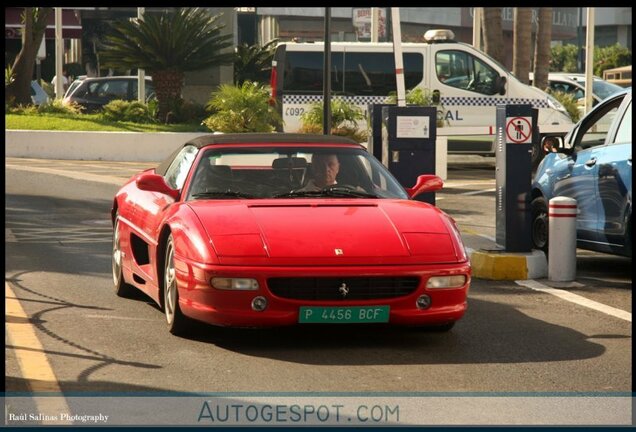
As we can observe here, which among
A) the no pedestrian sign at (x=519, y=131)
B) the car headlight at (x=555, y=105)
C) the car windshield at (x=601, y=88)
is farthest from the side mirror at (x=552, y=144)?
the car windshield at (x=601, y=88)

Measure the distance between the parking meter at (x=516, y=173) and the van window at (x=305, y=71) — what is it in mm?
16381

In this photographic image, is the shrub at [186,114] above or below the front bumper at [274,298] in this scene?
above

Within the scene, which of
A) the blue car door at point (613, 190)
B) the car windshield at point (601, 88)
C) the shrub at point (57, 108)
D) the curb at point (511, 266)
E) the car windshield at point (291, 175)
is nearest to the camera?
the car windshield at point (291, 175)

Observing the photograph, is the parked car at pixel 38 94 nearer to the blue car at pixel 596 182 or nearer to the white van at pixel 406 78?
the white van at pixel 406 78

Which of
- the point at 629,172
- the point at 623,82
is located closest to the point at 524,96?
the point at 629,172

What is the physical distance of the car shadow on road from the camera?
27.6 feet

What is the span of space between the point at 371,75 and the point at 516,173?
1643 centimetres

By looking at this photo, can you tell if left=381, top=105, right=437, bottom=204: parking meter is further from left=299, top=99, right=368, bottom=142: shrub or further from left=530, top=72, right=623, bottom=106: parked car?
left=530, top=72, right=623, bottom=106: parked car

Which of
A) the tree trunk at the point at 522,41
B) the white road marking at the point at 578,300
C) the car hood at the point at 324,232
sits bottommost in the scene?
the white road marking at the point at 578,300

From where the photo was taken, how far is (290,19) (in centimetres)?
7356

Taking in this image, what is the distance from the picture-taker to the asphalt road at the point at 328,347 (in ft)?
24.8

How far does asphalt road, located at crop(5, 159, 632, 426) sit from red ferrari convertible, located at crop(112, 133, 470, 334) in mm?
240

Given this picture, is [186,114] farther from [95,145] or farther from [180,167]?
[180,167]

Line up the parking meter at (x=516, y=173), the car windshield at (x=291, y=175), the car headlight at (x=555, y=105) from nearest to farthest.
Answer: the car windshield at (x=291, y=175)
the parking meter at (x=516, y=173)
the car headlight at (x=555, y=105)
